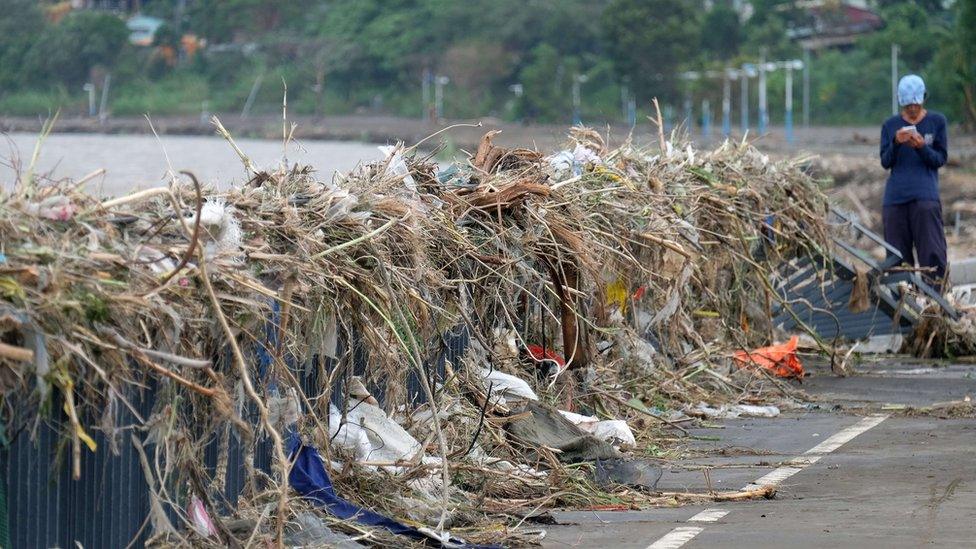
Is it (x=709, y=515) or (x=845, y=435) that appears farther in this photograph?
(x=845, y=435)

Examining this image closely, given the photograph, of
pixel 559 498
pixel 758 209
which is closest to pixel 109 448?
pixel 559 498

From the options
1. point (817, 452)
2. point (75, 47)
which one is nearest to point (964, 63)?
point (817, 452)

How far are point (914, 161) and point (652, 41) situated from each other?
298ft

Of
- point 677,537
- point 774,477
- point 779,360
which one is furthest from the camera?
point 779,360

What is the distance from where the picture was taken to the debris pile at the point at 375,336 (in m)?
5.02

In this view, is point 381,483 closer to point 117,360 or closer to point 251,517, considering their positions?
point 251,517

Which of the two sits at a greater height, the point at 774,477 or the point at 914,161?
the point at 914,161

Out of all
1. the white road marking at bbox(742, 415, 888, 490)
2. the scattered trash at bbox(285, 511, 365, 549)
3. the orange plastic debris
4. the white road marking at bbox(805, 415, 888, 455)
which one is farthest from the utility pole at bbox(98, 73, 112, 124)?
the scattered trash at bbox(285, 511, 365, 549)

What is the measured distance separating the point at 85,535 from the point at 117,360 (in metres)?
0.66

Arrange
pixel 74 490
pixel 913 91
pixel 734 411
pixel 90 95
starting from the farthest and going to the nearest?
pixel 90 95 → pixel 913 91 → pixel 734 411 → pixel 74 490

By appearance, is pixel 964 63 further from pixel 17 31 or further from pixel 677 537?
pixel 677 537

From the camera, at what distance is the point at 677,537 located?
604cm

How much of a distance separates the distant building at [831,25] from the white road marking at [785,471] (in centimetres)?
10524

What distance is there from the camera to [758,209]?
38.9 ft
